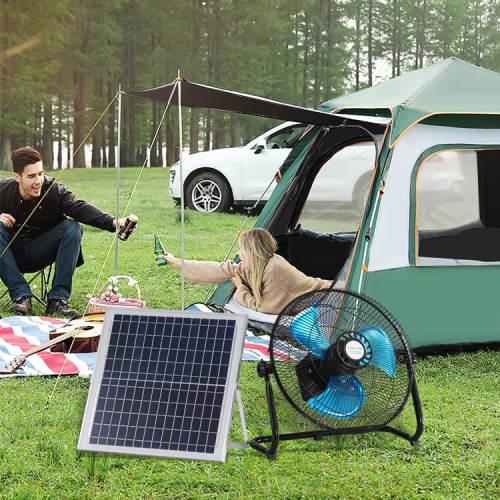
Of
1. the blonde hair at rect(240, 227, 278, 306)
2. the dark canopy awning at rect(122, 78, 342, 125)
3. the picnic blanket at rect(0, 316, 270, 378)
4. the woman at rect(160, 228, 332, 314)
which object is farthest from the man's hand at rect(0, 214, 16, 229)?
the blonde hair at rect(240, 227, 278, 306)

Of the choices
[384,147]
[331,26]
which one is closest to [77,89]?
[331,26]

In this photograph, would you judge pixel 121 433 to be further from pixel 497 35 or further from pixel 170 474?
pixel 497 35

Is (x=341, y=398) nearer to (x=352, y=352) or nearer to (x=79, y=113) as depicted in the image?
(x=352, y=352)

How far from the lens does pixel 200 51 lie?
2391 cm

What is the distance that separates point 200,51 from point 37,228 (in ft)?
64.9

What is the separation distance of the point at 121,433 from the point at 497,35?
3009 cm

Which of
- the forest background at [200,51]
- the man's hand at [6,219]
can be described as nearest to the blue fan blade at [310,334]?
the man's hand at [6,219]

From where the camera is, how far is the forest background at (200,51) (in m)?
20.8

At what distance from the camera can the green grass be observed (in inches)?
104

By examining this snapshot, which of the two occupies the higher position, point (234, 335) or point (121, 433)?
point (234, 335)

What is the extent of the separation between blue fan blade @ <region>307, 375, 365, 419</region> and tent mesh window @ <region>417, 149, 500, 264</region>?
2.17 m

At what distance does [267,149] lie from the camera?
1062 cm

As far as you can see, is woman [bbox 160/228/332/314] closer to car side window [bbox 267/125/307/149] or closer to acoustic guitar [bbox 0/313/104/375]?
acoustic guitar [bbox 0/313/104/375]

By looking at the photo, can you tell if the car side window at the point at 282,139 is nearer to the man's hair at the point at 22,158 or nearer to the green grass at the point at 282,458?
the man's hair at the point at 22,158
